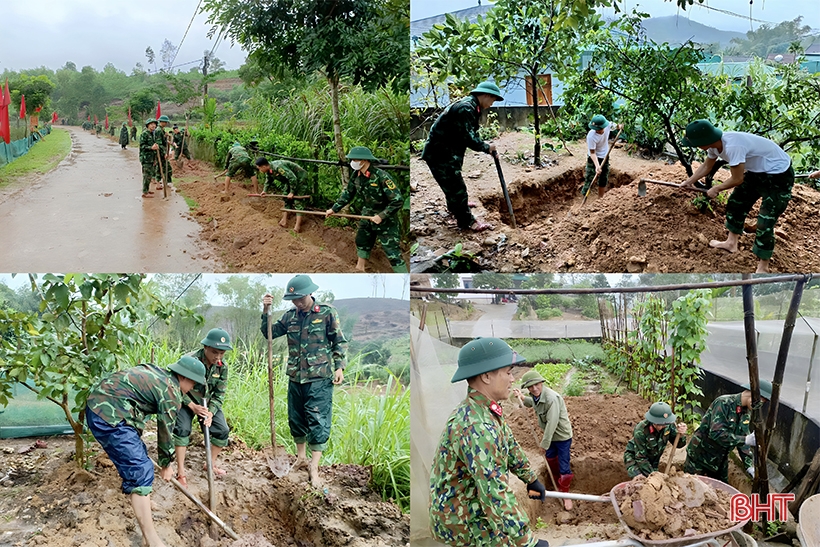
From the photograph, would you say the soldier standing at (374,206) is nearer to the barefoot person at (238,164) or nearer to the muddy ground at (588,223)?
the muddy ground at (588,223)

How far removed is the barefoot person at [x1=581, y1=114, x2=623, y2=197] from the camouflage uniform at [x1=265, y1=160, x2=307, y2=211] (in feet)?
4.87

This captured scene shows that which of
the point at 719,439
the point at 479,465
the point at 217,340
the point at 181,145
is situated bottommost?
the point at 719,439

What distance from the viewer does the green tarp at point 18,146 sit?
308cm

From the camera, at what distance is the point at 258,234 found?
118 inches

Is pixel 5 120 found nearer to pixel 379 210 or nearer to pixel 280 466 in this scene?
pixel 379 210

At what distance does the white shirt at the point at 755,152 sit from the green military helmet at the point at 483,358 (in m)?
1.51

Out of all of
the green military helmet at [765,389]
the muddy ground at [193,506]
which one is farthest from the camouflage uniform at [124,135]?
the green military helmet at [765,389]

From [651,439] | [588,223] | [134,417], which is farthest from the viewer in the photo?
[651,439]

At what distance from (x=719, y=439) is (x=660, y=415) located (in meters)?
0.32

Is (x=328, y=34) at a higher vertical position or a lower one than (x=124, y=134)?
higher

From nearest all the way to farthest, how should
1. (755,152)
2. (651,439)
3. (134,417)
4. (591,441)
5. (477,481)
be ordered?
(477,481)
(134,417)
(755,152)
(651,439)
(591,441)

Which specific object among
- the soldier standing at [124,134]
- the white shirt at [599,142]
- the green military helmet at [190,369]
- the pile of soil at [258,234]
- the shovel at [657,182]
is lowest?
the green military helmet at [190,369]

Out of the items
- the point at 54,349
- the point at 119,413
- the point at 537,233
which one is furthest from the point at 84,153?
the point at 537,233

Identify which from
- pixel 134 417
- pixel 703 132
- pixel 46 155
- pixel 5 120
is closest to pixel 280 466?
pixel 134 417
